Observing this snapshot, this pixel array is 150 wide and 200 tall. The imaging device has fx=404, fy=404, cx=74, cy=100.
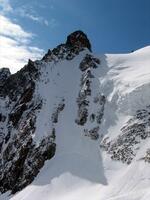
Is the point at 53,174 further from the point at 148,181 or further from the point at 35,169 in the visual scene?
the point at 148,181

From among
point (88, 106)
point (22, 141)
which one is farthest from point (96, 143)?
point (22, 141)

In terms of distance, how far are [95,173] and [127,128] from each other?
A: 4874mm

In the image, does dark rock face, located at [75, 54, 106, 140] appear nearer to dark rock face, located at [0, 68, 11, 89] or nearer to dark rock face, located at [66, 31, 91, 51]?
dark rock face, located at [66, 31, 91, 51]

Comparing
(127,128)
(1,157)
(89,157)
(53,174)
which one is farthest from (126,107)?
(1,157)

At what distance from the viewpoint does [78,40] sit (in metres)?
57.2

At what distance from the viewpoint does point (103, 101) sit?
129 ft

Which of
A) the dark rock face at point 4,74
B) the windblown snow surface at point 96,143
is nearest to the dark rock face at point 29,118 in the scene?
the windblown snow surface at point 96,143

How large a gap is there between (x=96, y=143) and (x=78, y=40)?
25314 mm

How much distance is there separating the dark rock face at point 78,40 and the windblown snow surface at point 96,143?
8052mm

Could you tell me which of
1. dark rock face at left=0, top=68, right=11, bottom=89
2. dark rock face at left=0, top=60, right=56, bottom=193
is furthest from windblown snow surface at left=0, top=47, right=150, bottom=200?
dark rock face at left=0, top=68, right=11, bottom=89

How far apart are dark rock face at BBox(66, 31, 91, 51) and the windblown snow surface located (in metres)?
8.05

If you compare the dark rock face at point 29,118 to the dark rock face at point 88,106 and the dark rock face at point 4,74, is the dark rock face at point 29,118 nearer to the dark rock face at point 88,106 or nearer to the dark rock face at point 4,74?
the dark rock face at point 88,106

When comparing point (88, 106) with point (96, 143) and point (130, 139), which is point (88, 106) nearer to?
point (96, 143)

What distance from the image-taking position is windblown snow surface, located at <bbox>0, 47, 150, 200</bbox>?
28469 mm
